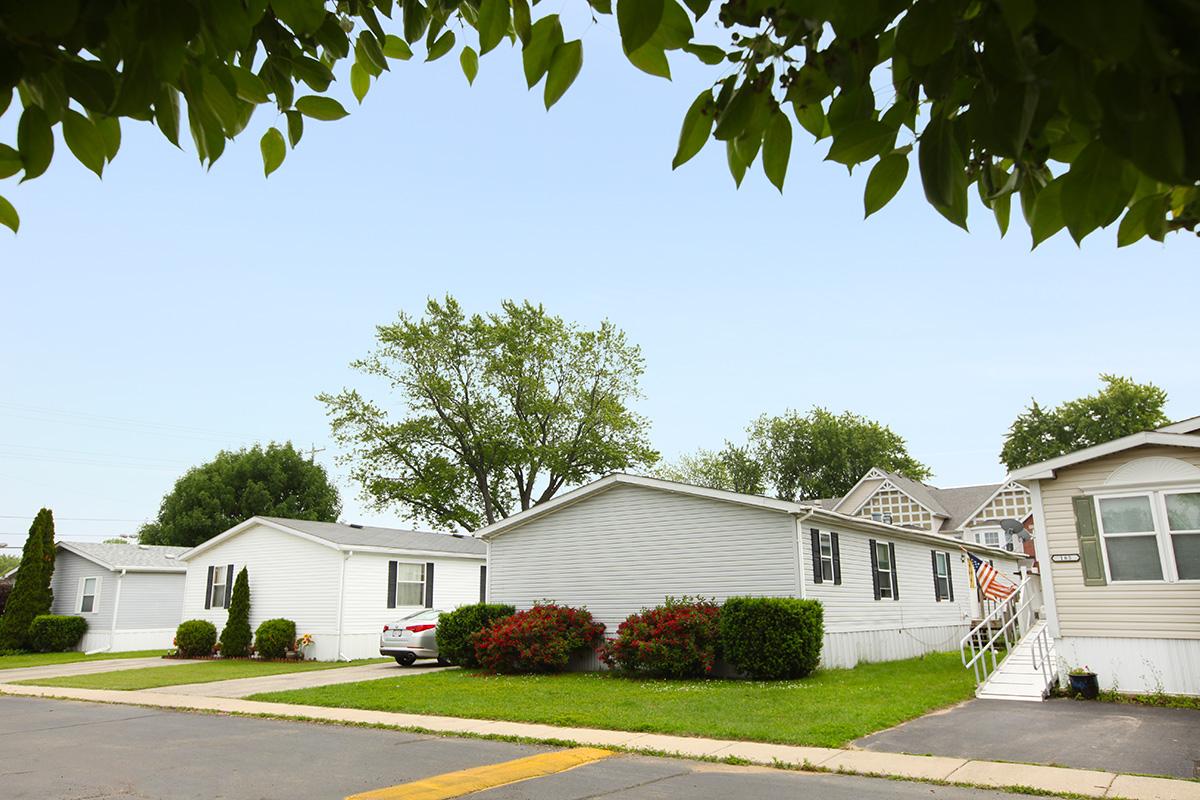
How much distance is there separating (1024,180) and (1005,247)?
0.62 feet

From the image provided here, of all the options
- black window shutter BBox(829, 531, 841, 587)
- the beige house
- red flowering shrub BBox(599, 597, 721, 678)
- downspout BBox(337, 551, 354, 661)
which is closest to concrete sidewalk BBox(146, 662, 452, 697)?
downspout BBox(337, 551, 354, 661)

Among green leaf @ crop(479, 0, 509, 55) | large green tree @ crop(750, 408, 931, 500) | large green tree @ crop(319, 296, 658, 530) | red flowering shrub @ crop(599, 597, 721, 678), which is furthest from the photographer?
large green tree @ crop(750, 408, 931, 500)

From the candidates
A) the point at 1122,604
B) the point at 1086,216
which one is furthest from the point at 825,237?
the point at 1122,604

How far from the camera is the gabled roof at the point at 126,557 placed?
30.5m

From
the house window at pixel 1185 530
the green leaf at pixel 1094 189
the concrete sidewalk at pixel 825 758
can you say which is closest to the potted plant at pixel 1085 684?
the house window at pixel 1185 530

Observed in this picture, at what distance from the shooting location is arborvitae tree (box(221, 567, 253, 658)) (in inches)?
→ 984

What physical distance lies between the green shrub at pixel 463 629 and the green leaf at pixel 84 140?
18887 millimetres

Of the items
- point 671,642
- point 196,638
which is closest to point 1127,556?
point 671,642

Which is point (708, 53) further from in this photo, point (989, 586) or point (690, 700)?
point (989, 586)

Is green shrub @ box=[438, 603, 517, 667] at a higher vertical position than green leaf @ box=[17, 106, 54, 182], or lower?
lower

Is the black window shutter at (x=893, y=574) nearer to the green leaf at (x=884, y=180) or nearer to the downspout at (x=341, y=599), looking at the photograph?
the downspout at (x=341, y=599)

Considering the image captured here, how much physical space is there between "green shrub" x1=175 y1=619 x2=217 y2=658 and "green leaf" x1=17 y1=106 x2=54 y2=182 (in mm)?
27645

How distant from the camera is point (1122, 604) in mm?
13070

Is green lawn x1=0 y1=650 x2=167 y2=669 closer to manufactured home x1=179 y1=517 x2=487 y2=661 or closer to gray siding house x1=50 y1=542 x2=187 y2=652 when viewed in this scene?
gray siding house x1=50 y1=542 x2=187 y2=652
